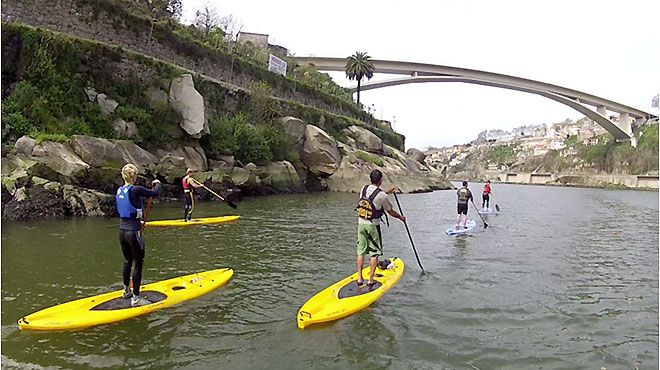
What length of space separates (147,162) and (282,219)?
8.25m

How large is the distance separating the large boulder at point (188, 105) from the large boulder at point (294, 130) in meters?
10.7

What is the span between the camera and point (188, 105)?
29.2 metres

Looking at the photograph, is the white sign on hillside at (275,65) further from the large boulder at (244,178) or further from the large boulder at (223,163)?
the large boulder at (244,178)

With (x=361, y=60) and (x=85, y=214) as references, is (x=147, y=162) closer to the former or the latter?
(x=85, y=214)

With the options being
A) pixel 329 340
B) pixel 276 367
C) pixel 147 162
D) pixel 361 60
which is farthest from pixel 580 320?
pixel 361 60

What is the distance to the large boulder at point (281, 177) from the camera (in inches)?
1333

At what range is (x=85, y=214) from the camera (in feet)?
57.4

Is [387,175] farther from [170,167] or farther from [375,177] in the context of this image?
[375,177]

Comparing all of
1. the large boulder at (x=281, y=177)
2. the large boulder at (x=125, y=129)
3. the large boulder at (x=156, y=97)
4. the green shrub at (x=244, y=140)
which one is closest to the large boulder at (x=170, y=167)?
the large boulder at (x=125, y=129)

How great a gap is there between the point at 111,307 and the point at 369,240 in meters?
4.62

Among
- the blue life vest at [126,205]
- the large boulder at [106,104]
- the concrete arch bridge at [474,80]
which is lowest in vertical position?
the blue life vest at [126,205]

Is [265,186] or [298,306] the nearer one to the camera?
[298,306]

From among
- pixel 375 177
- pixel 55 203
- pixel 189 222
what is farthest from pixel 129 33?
pixel 375 177

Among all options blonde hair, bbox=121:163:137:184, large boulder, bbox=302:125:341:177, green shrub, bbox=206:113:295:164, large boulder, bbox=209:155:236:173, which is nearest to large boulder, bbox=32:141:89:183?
large boulder, bbox=209:155:236:173
